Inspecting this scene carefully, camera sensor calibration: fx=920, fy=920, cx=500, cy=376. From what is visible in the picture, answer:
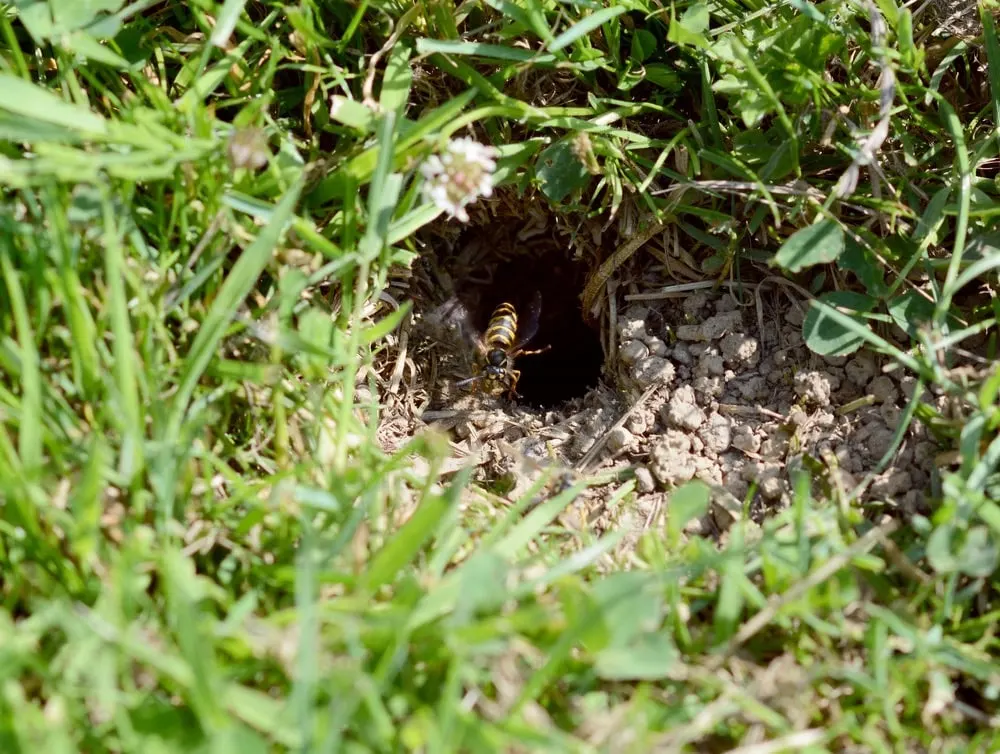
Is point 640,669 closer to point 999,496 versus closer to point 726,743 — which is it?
point 726,743

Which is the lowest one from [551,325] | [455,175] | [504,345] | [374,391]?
[551,325]

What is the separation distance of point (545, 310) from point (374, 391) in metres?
2.12

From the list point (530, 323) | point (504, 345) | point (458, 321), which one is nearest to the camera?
point (458, 321)

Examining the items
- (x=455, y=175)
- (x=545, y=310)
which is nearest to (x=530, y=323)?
(x=545, y=310)

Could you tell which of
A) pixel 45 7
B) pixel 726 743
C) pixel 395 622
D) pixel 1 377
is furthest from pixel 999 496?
pixel 45 7

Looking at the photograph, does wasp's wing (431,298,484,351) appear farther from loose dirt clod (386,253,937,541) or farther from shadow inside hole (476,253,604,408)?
loose dirt clod (386,253,937,541)

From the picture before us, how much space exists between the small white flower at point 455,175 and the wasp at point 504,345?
1399 millimetres

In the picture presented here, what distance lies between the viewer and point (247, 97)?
7.52 ft

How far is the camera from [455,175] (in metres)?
2.19

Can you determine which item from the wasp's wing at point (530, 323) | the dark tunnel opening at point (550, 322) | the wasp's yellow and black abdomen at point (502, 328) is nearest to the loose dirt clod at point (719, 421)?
the dark tunnel opening at point (550, 322)

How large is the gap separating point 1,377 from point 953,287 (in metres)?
2.14

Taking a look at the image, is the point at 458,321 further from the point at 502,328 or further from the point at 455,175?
the point at 455,175

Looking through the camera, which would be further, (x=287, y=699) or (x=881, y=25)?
(x=881, y=25)

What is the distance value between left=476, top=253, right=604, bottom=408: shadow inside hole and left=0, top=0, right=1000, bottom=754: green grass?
3.39ft
